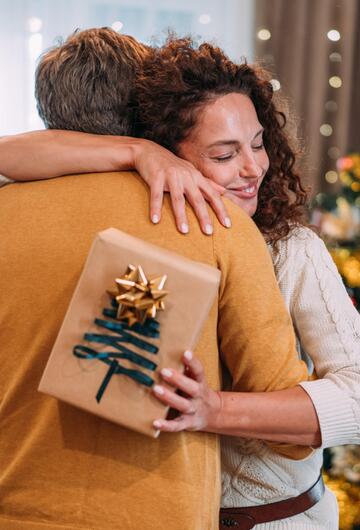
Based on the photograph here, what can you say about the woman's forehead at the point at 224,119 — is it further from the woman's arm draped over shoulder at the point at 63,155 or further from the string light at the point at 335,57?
the string light at the point at 335,57

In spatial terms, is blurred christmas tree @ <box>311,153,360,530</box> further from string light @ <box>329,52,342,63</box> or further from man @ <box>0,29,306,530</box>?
man @ <box>0,29,306,530</box>

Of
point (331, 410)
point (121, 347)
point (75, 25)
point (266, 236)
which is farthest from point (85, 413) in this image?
point (75, 25)

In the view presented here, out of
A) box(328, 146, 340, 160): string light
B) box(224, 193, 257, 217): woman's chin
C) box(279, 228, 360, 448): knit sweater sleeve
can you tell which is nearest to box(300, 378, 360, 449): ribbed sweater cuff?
box(279, 228, 360, 448): knit sweater sleeve

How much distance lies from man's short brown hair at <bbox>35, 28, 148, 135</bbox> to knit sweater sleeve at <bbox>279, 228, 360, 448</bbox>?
393 millimetres

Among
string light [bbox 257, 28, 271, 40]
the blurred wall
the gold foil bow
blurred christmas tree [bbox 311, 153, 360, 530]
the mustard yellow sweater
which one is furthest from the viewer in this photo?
string light [bbox 257, 28, 271, 40]

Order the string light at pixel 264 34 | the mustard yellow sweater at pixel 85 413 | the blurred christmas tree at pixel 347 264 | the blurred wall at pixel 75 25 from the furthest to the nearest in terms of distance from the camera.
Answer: the string light at pixel 264 34 → the blurred wall at pixel 75 25 → the blurred christmas tree at pixel 347 264 → the mustard yellow sweater at pixel 85 413

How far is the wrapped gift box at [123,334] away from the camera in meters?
1.00

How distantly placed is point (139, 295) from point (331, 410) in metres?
0.39

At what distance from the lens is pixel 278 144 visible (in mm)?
1593

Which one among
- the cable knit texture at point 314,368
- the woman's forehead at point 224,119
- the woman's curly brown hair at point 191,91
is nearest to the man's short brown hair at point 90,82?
the woman's curly brown hair at point 191,91

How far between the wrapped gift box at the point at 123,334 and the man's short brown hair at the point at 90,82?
0.39m

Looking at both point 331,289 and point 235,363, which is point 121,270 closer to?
point 235,363

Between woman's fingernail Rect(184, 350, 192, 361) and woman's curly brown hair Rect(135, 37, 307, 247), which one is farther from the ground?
woman's curly brown hair Rect(135, 37, 307, 247)

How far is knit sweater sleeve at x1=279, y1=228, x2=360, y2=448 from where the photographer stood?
46.6 inches
